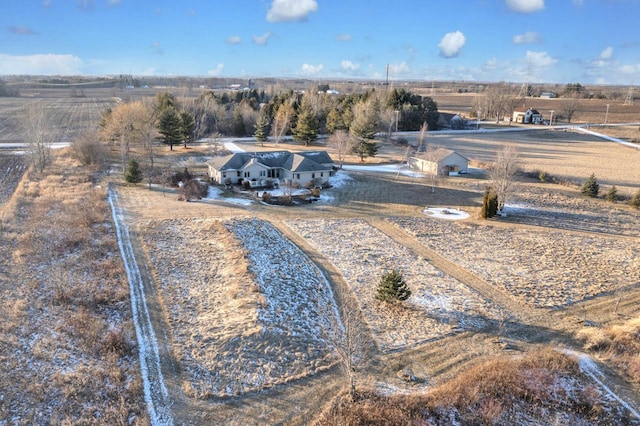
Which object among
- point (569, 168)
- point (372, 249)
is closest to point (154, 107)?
point (372, 249)

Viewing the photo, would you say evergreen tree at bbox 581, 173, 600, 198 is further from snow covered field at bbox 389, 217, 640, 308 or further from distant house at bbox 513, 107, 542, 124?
distant house at bbox 513, 107, 542, 124

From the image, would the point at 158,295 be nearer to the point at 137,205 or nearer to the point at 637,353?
the point at 137,205

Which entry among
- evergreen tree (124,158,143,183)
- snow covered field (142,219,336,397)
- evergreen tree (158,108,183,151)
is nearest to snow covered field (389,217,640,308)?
snow covered field (142,219,336,397)

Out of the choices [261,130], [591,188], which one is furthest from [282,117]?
[591,188]

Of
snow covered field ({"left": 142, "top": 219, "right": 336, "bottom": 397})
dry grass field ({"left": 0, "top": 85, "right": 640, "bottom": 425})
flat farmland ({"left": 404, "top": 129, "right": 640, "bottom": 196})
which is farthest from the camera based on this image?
flat farmland ({"left": 404, "top": 129, "right": 640, "bottom": 196})

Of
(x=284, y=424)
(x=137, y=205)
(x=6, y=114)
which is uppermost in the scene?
(x=6, y=114)

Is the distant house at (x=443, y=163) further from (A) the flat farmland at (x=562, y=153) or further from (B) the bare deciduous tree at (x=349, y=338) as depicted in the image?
(B) the bare deciduous tree at (x=349, y=338)
